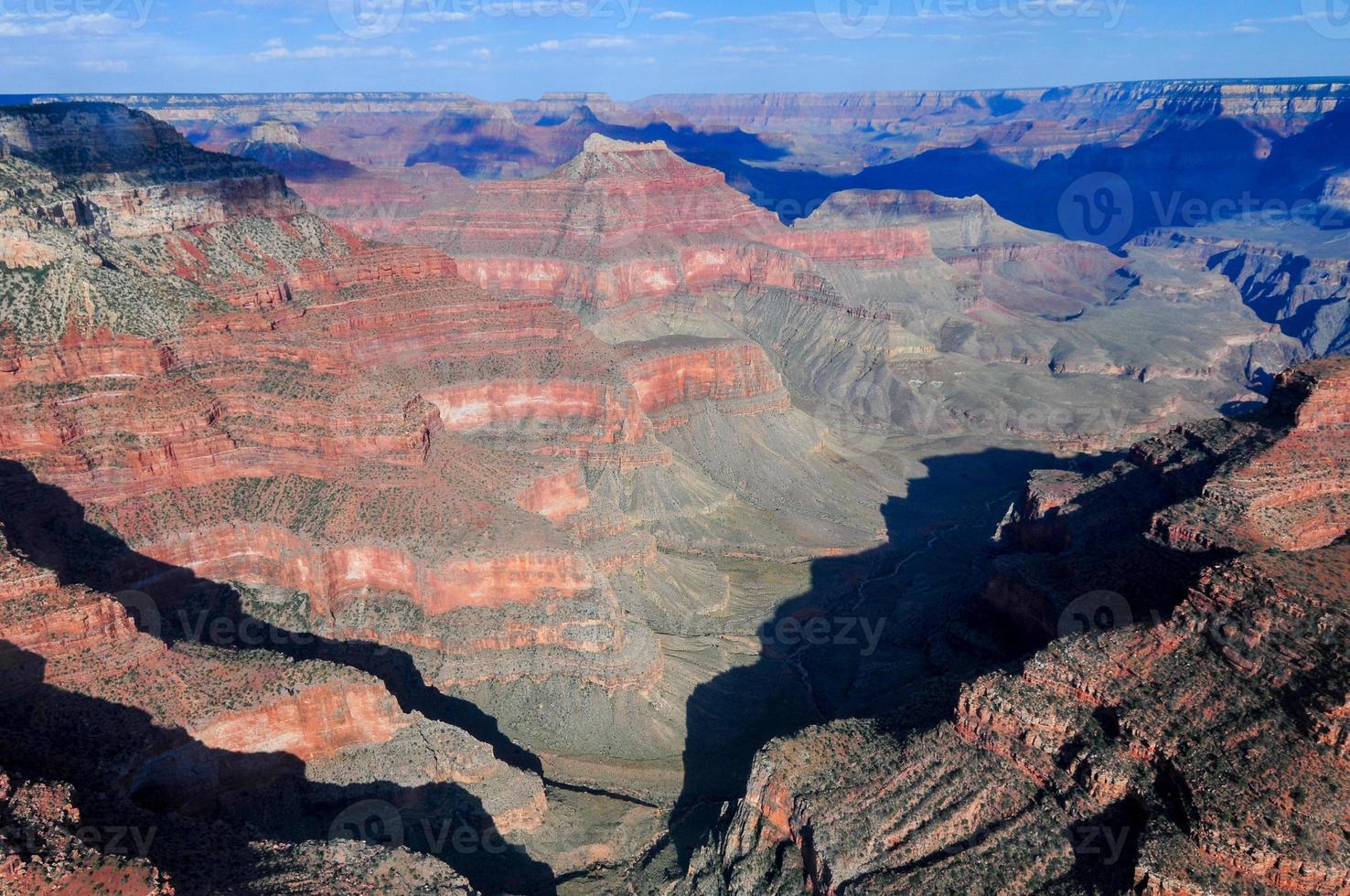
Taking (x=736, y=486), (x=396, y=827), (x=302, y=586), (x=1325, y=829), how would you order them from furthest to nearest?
(x=736, y=486)
(x=302, y=586)
(x=396, y=827)
(x=1325, y=829)

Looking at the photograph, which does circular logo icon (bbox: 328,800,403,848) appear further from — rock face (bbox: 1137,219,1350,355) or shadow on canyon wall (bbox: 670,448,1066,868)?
rock face (bbox: 1137,219,1350,355)

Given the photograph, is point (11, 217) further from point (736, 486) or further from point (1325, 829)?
point (1325, 829)

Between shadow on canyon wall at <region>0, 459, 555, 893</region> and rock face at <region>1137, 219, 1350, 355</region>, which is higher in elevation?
rock face at <region>1137, 219, 1350, 355</region>

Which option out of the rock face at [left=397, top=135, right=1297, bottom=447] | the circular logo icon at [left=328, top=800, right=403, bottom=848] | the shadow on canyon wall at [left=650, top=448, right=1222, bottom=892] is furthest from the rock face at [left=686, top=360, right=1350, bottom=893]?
the rock face at [left=397, top=135, right=1297, bottom=447]

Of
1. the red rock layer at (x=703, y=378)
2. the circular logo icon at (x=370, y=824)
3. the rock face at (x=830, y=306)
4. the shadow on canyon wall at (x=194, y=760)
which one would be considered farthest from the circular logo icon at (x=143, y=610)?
the rock face at (x=830, y=306)

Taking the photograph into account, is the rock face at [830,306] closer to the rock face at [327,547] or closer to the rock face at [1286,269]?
the rock face at [1286,269]

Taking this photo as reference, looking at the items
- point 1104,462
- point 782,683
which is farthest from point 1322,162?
point 782,683
